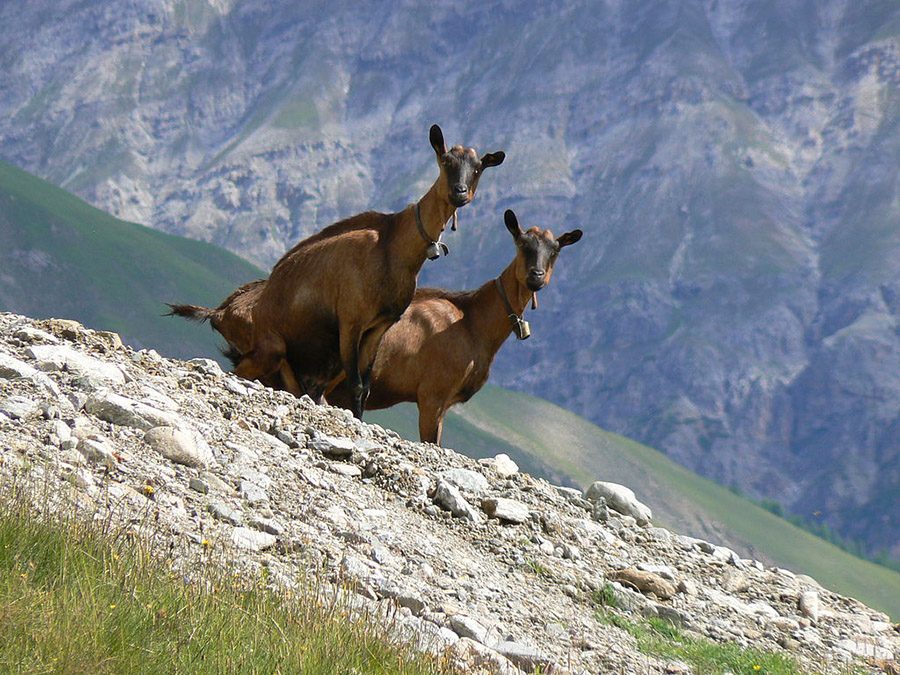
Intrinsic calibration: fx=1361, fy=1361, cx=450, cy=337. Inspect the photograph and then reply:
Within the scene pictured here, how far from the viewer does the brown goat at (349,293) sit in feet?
53.7

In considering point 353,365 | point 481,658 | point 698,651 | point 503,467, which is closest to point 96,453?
point 481,658

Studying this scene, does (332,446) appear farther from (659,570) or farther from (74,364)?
(659,570)

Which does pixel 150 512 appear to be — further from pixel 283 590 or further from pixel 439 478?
pixel 439 478

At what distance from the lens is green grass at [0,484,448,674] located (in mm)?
6711

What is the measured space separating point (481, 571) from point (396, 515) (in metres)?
1.06

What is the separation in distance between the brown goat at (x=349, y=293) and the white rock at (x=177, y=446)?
5270mm

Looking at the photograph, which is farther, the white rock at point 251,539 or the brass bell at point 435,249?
the brass bell at point 435,249

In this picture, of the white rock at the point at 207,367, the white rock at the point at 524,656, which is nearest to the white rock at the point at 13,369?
the white rock at the point at 207,367

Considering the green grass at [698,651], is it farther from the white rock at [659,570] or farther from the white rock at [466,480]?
the white rock at [466,480]

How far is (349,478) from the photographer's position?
41.5 feet

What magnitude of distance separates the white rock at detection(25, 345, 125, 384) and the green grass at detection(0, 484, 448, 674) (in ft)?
13.0

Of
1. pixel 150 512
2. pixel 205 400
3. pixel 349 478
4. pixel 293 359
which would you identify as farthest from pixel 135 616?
pixel 293 359

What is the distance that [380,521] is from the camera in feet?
38.0

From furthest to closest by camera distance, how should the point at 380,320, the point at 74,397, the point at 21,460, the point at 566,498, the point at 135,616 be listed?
the point at 380,320 < the point at 566,498 < the point at 74,397 < the point at 21,460 < the point at 135,616
